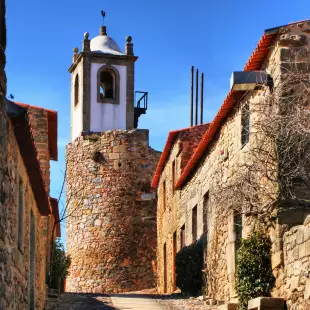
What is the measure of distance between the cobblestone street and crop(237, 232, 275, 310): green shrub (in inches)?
→ 136

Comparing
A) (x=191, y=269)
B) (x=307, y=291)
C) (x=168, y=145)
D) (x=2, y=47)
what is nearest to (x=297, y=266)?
(x=307, y=291)

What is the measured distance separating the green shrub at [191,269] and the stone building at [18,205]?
186 inches

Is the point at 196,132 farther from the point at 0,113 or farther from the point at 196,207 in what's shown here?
the point at 0,113

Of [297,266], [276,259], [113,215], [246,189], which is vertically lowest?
[297,266]

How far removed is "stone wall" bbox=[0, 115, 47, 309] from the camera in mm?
10562

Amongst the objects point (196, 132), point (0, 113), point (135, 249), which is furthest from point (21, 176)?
point (135, 249)

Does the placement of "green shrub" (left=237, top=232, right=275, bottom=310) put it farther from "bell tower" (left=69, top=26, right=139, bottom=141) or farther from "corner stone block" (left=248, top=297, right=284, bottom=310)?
"bell tower" (left=69, top=26, right=139, bottom=141)

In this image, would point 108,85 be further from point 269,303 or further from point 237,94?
point 269,303

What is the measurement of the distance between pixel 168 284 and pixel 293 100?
1352 cm

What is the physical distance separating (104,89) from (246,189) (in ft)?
77.6

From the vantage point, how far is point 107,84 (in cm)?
3822

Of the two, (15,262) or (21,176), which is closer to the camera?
(15,262)

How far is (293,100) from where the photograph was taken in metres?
14.6

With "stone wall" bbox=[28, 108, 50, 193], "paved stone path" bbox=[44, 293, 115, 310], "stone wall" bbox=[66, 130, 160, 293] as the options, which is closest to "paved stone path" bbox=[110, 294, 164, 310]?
"paved stone path" bbox=[44, 293, 115, 310]
